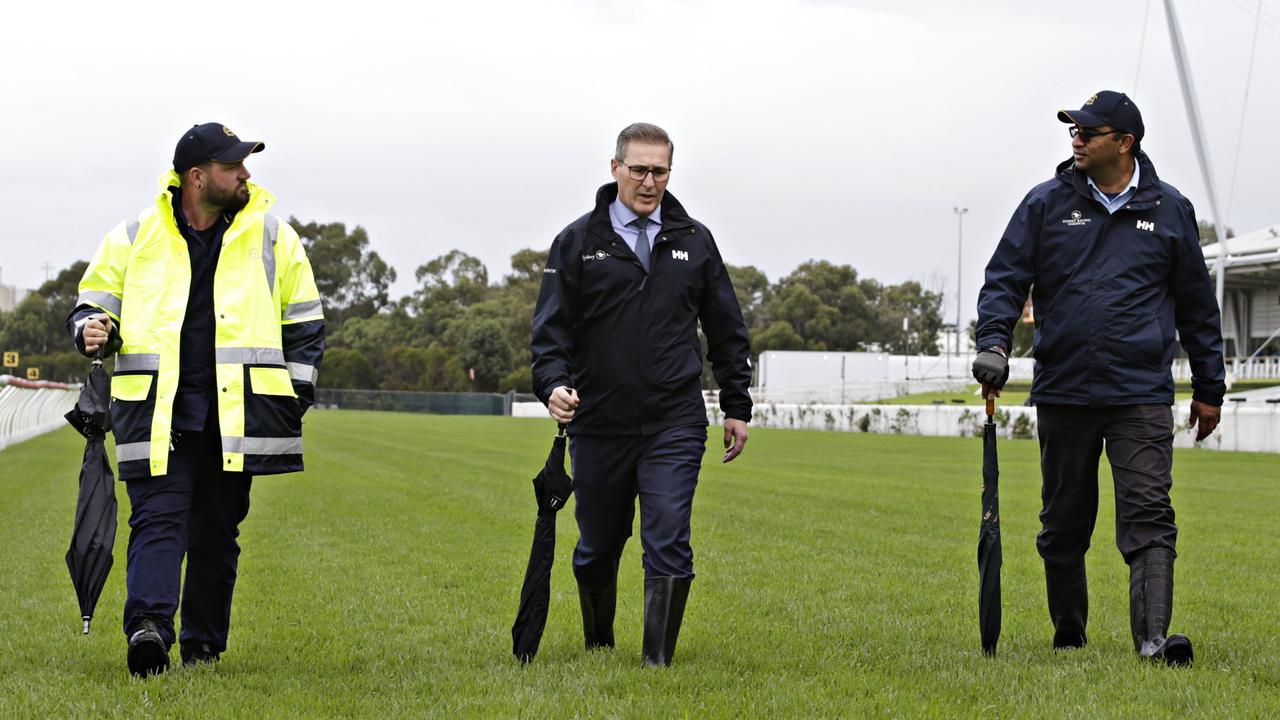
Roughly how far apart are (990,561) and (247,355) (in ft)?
9.44

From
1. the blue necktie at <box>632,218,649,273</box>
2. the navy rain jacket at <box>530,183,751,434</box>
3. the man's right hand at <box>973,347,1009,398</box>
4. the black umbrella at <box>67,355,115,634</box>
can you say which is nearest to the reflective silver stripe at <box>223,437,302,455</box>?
the black umbrella at <box>67,355,115,634</box>

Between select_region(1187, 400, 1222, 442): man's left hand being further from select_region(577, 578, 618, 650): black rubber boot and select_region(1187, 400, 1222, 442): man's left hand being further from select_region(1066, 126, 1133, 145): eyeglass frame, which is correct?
select_region(577, 578, 618, 650): black rubber boot

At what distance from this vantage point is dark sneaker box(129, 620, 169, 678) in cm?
500

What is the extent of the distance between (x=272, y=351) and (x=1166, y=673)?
3.33 meters

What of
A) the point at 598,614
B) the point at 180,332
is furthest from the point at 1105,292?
the point at 180,332

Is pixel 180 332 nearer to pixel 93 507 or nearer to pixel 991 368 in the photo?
pixel 93 507

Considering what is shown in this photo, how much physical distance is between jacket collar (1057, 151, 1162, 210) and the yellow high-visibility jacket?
10.0ft

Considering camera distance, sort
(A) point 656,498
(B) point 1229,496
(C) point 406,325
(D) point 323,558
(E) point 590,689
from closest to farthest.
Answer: (E) point 590,689
(A) point 656,498
(D) point 323,558
(B) point 1229,496
(C) point 406,325

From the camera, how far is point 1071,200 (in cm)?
574

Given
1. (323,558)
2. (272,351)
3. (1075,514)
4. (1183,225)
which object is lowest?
(323,558)

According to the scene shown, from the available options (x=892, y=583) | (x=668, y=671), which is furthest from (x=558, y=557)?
(x=668, y=671)

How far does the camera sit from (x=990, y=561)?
5582mm

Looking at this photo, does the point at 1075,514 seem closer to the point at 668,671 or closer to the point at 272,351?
the point at 668,671

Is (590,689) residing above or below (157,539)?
below
